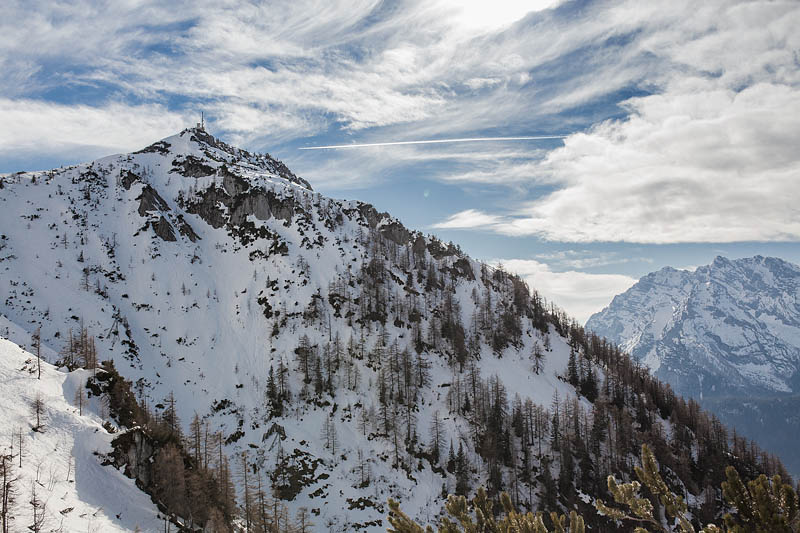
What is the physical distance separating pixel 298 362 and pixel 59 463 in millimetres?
67327

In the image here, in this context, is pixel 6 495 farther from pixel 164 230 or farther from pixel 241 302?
pixel 164 230

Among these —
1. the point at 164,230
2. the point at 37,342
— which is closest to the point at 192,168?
the point at 164,230

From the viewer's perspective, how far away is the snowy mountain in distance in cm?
3716

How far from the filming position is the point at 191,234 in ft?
477

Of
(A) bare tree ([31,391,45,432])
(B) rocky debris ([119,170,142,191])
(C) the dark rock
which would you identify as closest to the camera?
(A) bare tree ([31,391,45,432])

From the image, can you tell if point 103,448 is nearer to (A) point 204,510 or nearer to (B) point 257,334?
(A) point 204,510

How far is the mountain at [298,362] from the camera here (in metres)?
82.6

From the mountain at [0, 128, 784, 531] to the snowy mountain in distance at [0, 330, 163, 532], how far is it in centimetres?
382

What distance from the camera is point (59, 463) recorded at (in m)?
43.3

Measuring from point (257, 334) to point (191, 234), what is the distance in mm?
54268

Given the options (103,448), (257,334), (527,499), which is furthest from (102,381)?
(527,499)

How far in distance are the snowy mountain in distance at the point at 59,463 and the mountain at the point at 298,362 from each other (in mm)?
3820

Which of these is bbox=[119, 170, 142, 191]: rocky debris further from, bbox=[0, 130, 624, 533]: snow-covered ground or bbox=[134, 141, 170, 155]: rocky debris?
bbox=[134, 141, 170, 155]: rocky debris

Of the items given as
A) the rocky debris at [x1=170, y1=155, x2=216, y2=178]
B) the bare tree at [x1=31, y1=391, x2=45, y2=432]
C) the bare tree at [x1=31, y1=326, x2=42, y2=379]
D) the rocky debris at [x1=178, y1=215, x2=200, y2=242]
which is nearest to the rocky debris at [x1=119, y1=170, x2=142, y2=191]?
the rocky debris at [x1=170, y1=155, x2=216, y2=178]
